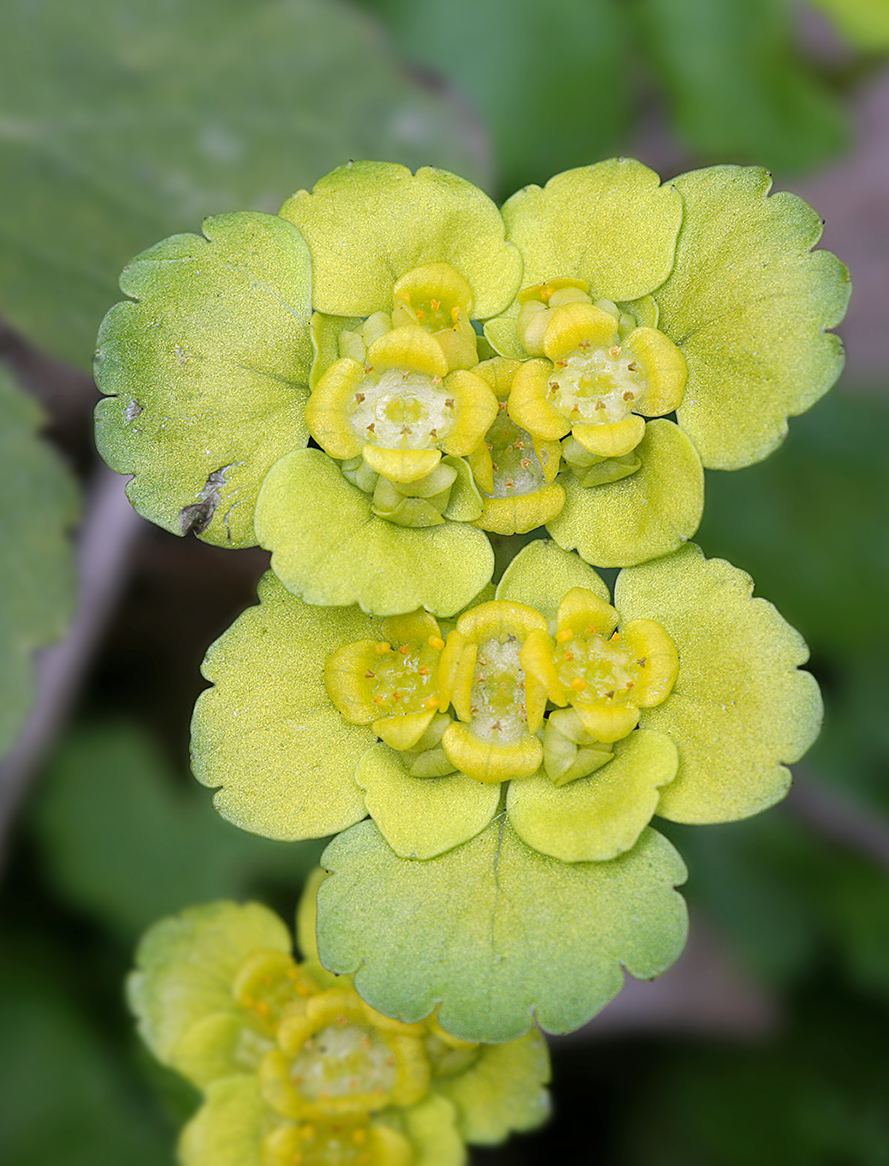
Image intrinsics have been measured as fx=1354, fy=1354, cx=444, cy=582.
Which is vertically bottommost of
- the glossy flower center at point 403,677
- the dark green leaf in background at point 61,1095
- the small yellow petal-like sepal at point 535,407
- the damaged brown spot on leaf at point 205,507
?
the dark green leaf in background at point 61,1095

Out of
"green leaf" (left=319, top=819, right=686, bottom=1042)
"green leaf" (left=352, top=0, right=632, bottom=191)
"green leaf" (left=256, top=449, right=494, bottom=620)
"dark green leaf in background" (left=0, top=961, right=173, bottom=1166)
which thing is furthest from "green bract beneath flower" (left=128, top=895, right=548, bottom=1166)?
"green leaf" (left=352, top=0, right=632, bottom=191)

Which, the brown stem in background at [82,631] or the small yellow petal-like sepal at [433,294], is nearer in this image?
the small yellow petal-like sepal at [433,294]

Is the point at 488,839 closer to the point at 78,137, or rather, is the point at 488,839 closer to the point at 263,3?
the point at 78,137

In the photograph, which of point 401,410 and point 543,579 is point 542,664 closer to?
point 543,579

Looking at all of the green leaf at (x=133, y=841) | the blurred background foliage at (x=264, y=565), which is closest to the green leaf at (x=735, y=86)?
the blurred background foliage at (x=264, y=565)

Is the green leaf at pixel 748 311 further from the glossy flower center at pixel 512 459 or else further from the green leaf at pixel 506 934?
the green leaf at pixel 506 934

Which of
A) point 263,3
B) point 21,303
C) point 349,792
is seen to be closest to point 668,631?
point 349,792

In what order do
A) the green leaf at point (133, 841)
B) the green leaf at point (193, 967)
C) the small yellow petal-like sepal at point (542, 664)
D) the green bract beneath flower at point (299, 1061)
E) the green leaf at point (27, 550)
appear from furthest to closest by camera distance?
the green leaf at point (133, 841) → the green leaf at point (27, 550) → the green leaf at point (193, 967) → the green bract beneath flower at point (299, 1061) → the small yellow petal-like sepal at point (542, 664)
